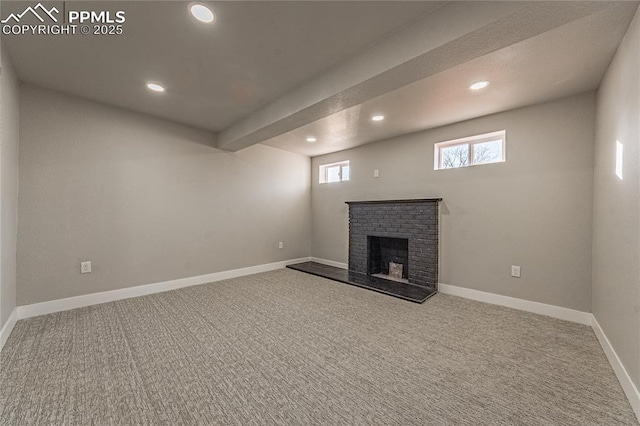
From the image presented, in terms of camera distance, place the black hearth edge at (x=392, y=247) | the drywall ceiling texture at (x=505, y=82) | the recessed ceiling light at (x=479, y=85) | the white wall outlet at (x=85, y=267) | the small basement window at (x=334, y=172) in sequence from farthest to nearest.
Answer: the small basement window at (x=334, y=172) → the black hearth edge at (x=392, y=247) → the white wall outlet at (x=85, y=267) → the recessed ceiling light at (x=479, y=85) → the drywall ceiling texture at (x=505, y=82)

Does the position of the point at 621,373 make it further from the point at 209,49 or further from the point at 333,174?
the point at 333,174

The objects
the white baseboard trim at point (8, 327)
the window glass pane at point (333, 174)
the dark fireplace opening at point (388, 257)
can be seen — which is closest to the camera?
the white baseboard trim at point (8, 327)

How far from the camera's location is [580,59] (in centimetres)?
209

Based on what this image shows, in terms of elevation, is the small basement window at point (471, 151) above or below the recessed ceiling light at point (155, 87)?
below

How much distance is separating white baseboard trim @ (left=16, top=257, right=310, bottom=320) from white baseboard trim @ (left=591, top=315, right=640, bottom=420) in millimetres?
4345

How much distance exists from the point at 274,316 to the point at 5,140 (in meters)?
2.86

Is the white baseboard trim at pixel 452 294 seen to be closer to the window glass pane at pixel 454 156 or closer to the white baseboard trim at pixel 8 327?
the white baseboard trim at pixel 8 327

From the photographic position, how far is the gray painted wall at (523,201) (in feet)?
8.91

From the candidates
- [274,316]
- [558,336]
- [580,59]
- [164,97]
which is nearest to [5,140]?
[164,97]

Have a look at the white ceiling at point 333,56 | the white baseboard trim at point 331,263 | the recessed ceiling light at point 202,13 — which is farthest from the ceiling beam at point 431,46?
the white baseboard trim at point 331,263

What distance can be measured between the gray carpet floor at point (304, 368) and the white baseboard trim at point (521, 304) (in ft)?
0.51

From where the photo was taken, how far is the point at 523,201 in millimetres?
3041

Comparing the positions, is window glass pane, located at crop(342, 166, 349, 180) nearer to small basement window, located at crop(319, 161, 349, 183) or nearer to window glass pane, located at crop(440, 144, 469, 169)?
small basement window, located at crop(319, 161, 349, 183)

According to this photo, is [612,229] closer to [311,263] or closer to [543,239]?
[543,239]
